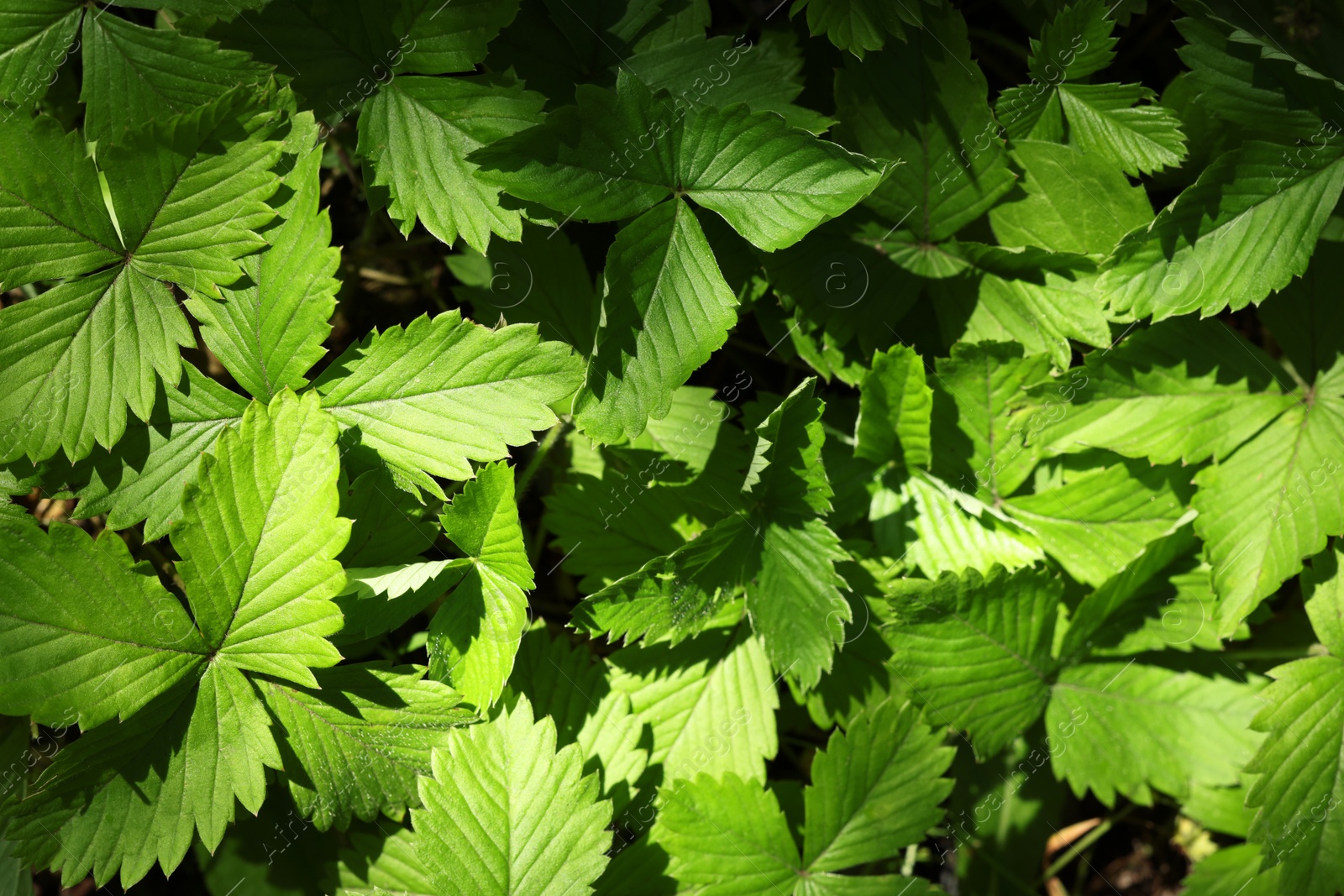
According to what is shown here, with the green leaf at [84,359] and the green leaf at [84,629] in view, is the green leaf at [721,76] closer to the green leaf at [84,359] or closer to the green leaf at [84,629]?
the green leaf at [84,359]

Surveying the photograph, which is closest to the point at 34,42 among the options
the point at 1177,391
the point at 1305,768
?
the point at 1177,391

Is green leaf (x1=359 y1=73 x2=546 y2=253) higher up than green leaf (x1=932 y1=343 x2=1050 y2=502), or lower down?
higher up

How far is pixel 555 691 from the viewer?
1.76 m

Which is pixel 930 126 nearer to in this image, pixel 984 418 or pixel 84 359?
pixel 984 418

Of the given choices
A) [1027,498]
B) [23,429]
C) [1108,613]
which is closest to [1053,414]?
[1027,498]

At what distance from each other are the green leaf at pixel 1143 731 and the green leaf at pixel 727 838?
2.17ft

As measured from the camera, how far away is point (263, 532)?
1.42 metres

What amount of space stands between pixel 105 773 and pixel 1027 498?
1838mm

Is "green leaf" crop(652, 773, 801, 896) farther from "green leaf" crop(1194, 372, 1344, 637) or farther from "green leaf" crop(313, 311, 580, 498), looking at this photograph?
"green leaf" crop(1194, 372, 1344, 637)

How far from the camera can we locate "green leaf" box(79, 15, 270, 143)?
4.82 feet

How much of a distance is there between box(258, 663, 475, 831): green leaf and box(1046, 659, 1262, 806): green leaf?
1311 mm

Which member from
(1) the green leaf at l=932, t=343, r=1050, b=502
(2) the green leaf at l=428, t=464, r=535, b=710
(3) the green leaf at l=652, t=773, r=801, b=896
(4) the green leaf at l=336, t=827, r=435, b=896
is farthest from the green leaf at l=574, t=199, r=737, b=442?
(4) the green leaf at l=336, t=827, r=435, b=896

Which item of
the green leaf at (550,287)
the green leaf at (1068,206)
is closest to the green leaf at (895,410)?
the green leaf at (1068,206)

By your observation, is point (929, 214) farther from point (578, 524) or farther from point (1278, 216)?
point (578, 524)
